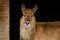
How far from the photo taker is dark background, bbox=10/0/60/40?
4885 mm

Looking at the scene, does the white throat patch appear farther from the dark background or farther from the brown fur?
the dark background

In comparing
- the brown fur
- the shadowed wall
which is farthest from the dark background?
the shadowed wall

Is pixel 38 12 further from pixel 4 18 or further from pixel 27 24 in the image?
pixel 4 18

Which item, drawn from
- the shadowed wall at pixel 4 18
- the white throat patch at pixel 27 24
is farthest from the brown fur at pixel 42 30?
the shadowed wall at pixel 4 18

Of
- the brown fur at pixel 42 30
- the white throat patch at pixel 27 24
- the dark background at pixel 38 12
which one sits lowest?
the brown fur at pixel 42 30

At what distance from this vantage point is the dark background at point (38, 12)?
4.88 meters

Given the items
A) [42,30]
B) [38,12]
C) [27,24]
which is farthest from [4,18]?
[38,12]

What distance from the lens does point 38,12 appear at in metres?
4.99

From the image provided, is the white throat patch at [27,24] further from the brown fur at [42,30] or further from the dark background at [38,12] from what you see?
the dark background at [38,12]

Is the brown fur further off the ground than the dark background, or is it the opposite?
the dark background

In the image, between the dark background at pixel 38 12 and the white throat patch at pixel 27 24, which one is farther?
the dark background at pixel 38 12

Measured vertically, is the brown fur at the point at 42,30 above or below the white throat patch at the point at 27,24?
below

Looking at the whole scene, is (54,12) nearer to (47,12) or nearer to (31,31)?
(47,12)

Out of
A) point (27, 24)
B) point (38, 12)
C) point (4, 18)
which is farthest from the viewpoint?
point (38, 12)
